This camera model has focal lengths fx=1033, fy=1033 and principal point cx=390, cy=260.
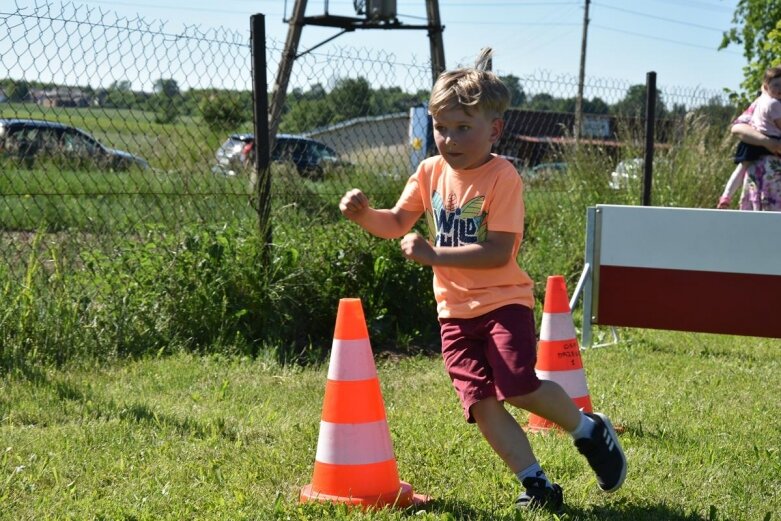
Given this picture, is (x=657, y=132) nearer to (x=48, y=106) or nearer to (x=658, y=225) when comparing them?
(x=658, y=225)

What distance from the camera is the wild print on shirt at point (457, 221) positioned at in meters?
3.59

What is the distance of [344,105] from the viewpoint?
7641 millimetres

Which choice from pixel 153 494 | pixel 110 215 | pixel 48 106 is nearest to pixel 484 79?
pixel 153 494

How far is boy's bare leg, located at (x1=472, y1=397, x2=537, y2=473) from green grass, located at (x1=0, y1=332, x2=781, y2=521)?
192mm

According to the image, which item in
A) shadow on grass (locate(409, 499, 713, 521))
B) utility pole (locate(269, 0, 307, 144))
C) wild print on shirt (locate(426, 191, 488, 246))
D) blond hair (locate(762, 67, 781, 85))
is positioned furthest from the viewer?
utility pole (locate(269, 0, 307, 144))

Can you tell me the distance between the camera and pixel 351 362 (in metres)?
3.65

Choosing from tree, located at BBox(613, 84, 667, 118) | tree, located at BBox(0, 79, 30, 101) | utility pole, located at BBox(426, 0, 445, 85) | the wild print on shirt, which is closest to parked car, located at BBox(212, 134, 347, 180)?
tree, located at BBox(0, 79, 30, 101)

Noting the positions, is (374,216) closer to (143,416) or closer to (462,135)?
(462,135)

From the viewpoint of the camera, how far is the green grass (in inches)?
141

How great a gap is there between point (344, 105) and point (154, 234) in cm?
200

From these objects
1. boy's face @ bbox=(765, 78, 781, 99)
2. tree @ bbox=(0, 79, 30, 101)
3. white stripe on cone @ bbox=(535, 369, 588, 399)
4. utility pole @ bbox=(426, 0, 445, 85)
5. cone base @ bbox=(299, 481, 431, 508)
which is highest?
utility pole @ bbox=(426, 0, 445, 85)

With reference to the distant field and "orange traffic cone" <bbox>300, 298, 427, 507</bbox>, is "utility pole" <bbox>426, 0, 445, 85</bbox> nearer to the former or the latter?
the distant field

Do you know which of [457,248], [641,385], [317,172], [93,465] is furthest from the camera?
[317,172]

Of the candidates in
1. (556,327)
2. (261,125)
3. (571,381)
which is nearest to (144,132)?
(261,125)
